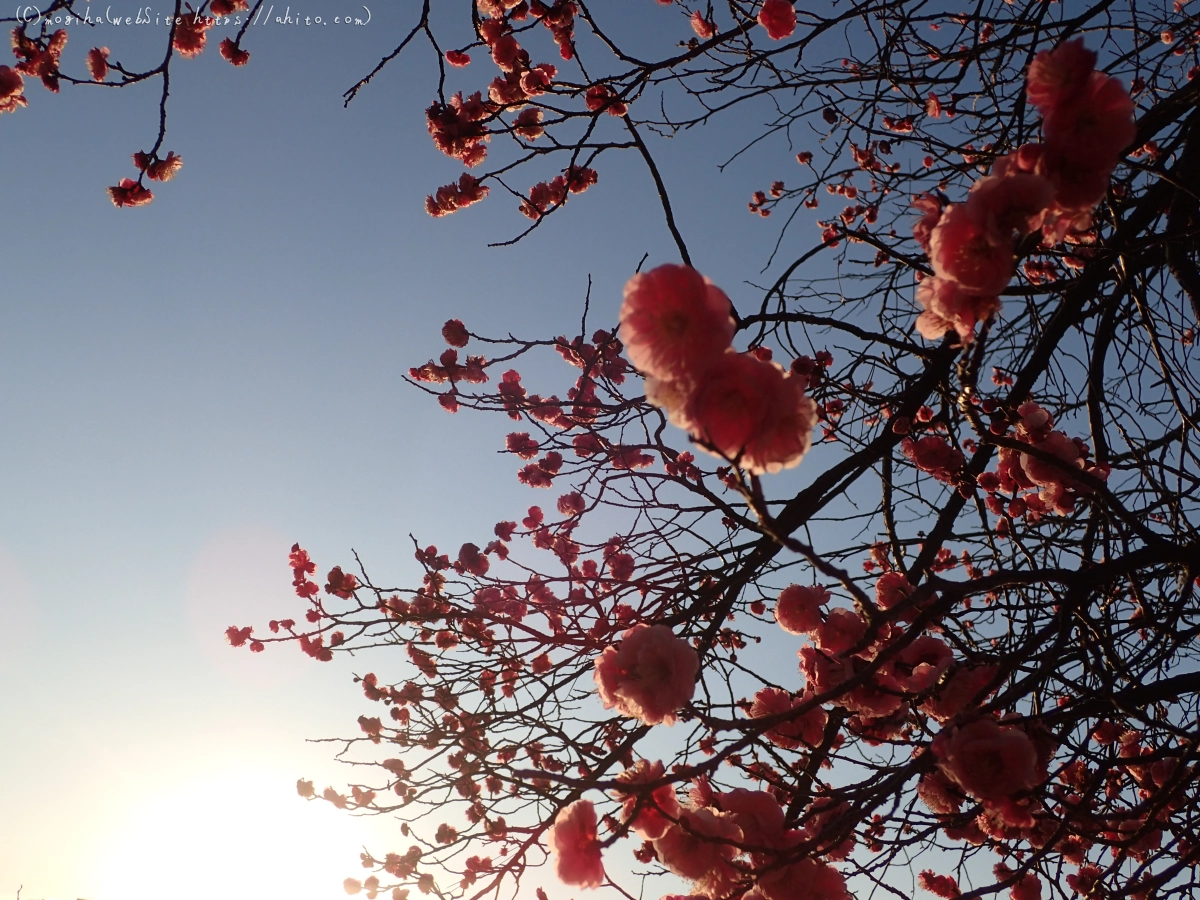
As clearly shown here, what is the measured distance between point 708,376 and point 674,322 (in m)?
0.12

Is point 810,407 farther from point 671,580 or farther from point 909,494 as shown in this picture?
point 909,494

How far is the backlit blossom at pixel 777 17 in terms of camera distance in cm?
334

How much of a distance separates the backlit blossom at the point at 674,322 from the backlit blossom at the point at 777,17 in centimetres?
290

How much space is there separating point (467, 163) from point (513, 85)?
68 cm

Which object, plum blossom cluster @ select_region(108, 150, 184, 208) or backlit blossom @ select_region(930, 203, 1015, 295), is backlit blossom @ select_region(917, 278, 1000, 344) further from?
plum blossom cluster @ select_region(108, 150, 184, 208)

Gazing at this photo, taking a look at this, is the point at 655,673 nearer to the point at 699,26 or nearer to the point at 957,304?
the point at 957,304

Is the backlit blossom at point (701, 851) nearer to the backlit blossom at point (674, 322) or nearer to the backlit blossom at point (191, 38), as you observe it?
the backlit blossom at point (674, 322)

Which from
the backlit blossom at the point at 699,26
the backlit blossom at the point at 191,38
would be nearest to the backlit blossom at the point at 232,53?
the backlit blossom at the point at 191,38

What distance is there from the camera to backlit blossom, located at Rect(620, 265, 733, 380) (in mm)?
1143

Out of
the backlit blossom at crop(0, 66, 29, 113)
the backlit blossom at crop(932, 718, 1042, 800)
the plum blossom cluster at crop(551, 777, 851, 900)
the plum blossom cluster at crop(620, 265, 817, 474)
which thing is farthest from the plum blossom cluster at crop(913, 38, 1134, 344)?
the backlit blossom at crop(0, 66, 29, 113)

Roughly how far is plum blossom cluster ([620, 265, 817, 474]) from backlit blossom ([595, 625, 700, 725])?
26.7 inches

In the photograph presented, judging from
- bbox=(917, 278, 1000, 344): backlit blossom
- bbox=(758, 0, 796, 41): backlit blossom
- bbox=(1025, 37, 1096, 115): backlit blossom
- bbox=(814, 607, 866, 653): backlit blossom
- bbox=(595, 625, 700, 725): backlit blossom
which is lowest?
bbox=(595, 625, 700, 725): backlit blossom

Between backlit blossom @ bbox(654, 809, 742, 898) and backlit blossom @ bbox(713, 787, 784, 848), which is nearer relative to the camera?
backlit blossom @ bbox(654, 809, 742, 898)

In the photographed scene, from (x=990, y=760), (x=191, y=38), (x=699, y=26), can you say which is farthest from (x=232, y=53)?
(x=990, y=760)
